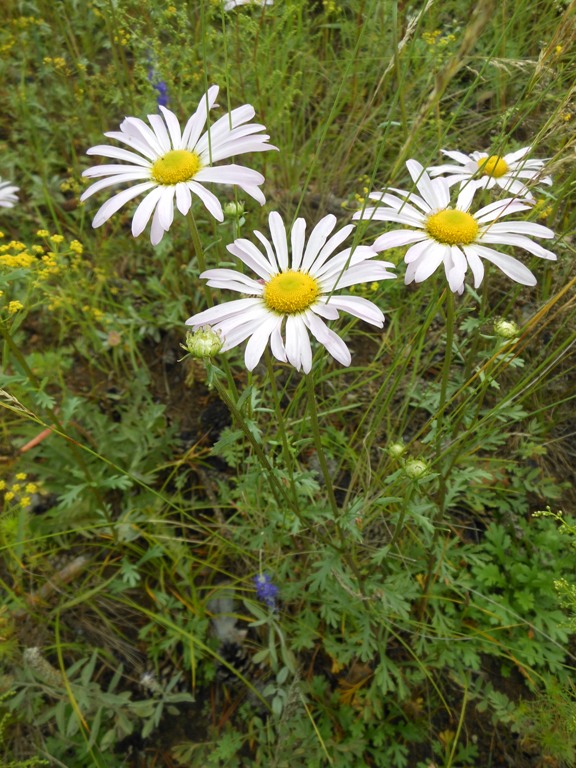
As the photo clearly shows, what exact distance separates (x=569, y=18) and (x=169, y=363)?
2.04 m

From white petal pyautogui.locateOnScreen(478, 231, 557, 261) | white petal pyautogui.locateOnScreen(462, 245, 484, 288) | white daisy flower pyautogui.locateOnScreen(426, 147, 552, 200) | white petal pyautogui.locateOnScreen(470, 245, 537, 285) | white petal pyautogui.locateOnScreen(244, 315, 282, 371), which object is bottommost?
white petal pyautogui.locateOnScreen(244, 315, 282, 371)

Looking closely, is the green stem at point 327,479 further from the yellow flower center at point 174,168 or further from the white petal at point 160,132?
the white petal at point 160,132

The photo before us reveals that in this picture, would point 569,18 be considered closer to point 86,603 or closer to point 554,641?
point 554,641

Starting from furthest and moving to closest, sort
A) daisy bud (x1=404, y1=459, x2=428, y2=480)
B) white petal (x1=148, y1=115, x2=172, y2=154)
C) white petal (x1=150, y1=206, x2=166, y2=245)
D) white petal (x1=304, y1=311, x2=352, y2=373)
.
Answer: white petal (x1=148, y1=115, x2=172, y2=154)
daisy bud (x1=404, y1=459, x2=428, y2=480)
white petal (x1=150, y1=206, x2=166, y2=245)
white petal (x1=304, y1=311, x2=352, y2=373)

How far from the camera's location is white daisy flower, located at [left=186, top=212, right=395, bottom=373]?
113 cm

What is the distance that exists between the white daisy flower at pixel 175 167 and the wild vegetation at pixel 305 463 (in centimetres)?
1

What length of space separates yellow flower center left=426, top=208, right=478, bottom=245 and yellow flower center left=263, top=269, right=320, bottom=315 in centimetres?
34

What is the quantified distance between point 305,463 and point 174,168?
4.17 ft

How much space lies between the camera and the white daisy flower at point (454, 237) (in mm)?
1197

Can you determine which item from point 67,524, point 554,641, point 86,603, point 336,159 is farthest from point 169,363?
point 554,641

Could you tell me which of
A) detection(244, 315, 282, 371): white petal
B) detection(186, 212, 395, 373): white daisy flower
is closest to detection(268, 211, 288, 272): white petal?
detection(186, 212, 395, 373): white daisy flower

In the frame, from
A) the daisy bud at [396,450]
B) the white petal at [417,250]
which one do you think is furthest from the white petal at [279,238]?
the daisy bud at [396,450]

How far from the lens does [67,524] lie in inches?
83.3

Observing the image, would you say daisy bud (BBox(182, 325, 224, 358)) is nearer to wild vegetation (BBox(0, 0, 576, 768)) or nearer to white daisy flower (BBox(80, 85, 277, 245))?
wild vegetation (BBox(0, 0, 576, 768))
